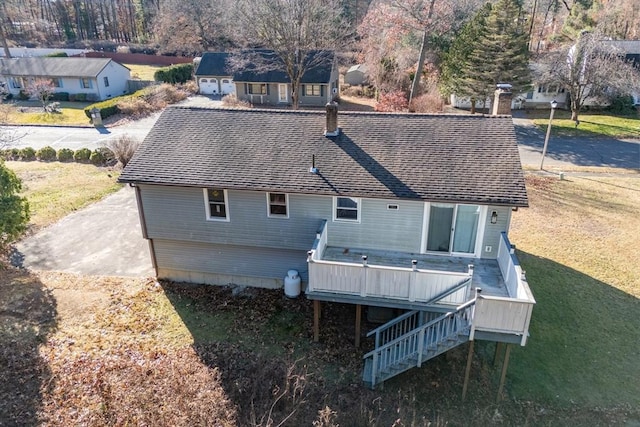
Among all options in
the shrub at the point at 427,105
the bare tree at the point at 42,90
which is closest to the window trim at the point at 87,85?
the bare tree at the point at 42,90

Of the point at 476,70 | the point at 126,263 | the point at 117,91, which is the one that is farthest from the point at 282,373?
the point at 117,91

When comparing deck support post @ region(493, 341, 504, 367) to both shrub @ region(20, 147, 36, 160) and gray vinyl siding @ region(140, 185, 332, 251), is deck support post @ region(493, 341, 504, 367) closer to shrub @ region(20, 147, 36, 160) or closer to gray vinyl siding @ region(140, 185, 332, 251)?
gray vinyl siding @ region(140, 185, 332, 251)

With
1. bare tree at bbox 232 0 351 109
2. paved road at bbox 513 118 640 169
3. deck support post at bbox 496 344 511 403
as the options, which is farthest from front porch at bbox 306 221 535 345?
bare tree at bbox 232 0 351 109

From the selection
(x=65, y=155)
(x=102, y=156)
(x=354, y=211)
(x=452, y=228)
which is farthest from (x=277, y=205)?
(x=65, y=155)

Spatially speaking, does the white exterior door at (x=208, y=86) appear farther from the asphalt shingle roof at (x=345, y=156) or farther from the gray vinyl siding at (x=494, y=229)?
the gray vinyl siding at (x=494, y=229)

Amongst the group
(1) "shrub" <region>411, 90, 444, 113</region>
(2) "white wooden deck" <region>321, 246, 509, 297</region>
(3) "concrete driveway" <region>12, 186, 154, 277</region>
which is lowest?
(3) "concrete driveway" <region>12, 186, 154, 277</region>

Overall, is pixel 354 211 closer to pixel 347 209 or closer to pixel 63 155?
pixel 347 209
